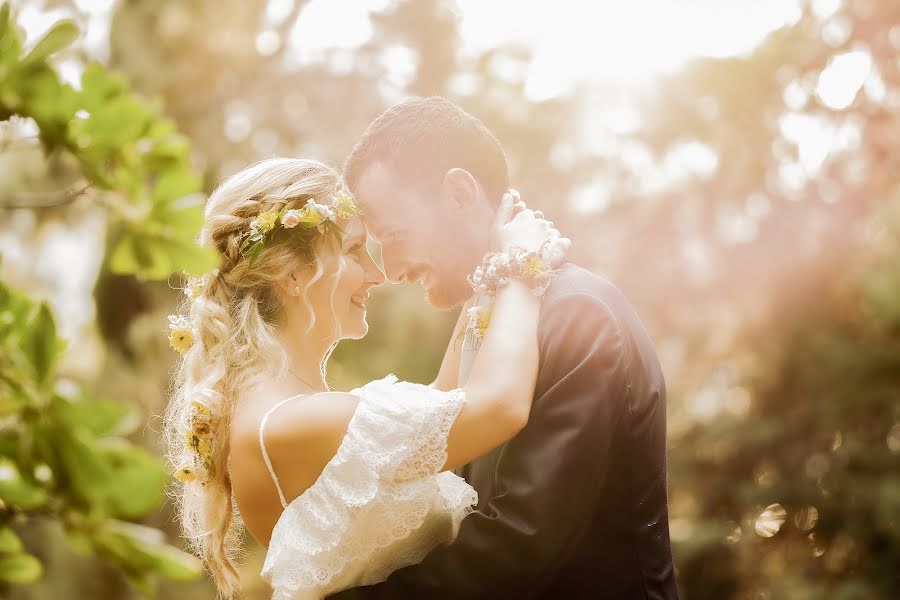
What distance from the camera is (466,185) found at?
2861mm

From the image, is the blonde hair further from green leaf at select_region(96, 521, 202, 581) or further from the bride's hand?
Answer: green leaf at select_region(96, 521, 202, 581)

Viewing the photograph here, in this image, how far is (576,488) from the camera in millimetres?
2260

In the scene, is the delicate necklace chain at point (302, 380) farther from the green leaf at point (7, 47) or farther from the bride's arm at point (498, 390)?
the green leaf at point (7, 47)

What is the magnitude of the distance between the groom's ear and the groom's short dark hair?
64mm

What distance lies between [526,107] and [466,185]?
7.50 meters

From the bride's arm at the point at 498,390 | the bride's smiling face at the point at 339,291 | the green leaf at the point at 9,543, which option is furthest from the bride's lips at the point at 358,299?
the green leaf at the point at 9,543

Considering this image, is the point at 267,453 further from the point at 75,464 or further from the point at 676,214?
the point at 676,214

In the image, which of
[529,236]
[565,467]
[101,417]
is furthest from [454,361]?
[101,417]

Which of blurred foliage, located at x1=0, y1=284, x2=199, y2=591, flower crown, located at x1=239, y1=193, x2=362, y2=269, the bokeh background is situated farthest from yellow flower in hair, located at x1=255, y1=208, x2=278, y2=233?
the bokeh background

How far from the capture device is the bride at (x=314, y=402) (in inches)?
93.4

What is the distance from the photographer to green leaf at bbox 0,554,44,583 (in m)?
0.95

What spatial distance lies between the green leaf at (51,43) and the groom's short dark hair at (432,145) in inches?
79.3

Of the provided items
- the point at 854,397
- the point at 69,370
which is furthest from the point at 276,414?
the point at 854,397

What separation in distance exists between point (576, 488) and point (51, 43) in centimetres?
169
